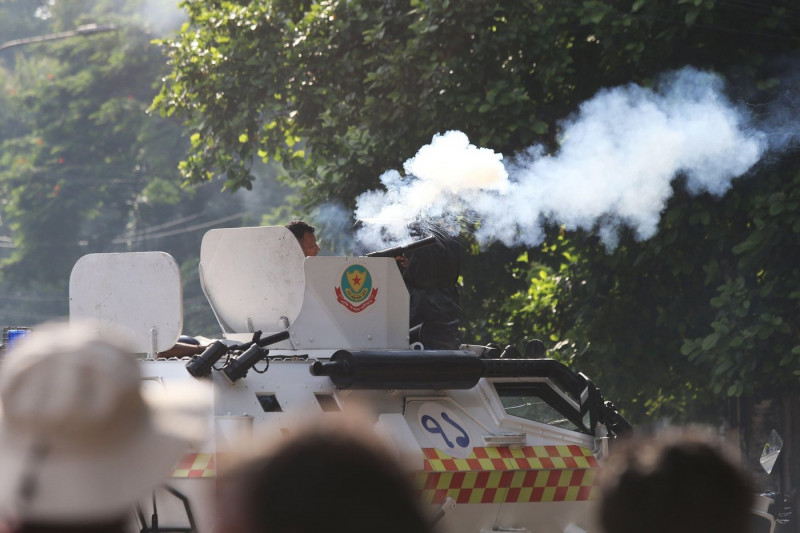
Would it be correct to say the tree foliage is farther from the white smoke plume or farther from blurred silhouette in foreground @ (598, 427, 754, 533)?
blurred silhouette in foreground @ (598, 427, 754, 533)

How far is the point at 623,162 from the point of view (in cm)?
1231

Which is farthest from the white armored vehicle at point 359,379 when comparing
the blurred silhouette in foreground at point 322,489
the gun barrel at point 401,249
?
the blurred silhouette in foreground at point 322,489

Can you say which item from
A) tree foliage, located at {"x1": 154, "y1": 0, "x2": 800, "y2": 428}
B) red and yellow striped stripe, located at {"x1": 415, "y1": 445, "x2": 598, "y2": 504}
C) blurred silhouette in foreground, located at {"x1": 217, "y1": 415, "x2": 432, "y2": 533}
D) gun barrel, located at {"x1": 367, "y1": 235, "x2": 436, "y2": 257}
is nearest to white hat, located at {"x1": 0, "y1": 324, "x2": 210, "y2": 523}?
blurred silhouette in foreground, located at {"x1": 217, "y1": 415, "x2": 432, "y2": 533}

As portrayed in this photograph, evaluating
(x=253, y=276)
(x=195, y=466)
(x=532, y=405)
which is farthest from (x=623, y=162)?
(x=195, y=466)

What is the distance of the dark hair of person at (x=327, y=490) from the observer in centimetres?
202

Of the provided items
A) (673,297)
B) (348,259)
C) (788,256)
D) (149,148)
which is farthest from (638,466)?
(149,148)

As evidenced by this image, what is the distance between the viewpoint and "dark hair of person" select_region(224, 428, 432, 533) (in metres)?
2.02

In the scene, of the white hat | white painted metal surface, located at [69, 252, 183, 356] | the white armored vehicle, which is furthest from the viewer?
white painted metal surface, located at [69, 252, 183, 356]

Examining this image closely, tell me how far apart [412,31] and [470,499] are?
787 cm

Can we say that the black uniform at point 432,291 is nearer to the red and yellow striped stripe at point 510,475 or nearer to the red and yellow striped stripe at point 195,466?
the red and yellow striped stripe at point 510,475

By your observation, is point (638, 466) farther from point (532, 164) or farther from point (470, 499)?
→ point (532, 164)

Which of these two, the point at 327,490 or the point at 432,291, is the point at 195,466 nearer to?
the point at 432,291

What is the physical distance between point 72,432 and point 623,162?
409 inches

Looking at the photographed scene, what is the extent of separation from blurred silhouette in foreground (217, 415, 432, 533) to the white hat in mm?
275
